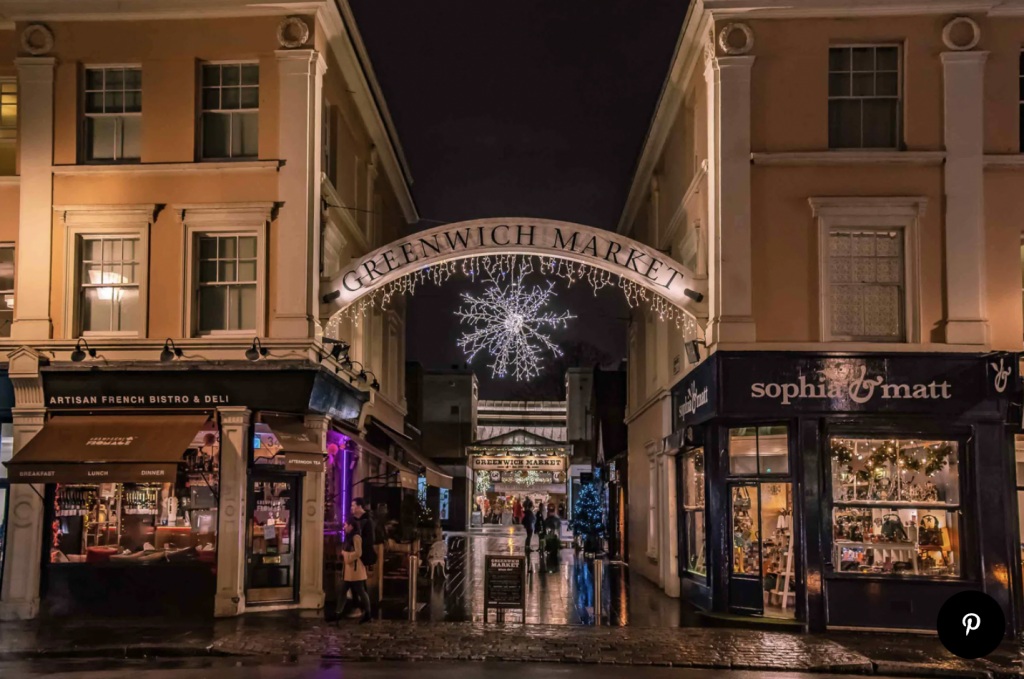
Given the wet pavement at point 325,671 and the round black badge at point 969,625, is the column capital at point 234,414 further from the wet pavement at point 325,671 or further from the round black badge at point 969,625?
the round black badge at point 969,625

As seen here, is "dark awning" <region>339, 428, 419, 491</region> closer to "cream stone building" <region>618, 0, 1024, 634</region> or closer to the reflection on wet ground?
the reflection on wet ground

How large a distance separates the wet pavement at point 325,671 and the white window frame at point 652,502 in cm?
1242

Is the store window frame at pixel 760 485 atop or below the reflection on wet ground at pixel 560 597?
atop

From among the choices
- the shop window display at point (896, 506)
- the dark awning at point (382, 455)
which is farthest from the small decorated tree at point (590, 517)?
the shop window display at point (896, 506)

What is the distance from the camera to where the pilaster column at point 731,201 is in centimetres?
1812

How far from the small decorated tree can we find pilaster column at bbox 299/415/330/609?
1813 cm

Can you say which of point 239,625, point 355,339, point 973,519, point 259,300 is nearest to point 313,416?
point 259,300

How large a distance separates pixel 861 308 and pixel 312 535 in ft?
34.0

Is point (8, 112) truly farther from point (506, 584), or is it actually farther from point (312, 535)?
point (506, 584)

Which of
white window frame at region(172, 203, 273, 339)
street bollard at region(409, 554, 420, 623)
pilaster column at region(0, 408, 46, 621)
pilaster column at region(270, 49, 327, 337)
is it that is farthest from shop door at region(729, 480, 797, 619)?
pilaster column at region(0, 408, 46, 621)

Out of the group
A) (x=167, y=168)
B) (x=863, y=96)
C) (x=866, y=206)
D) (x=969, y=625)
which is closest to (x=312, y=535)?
(x=167, y=168)

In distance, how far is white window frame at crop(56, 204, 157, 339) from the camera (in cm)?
1905

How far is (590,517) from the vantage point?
3888 cm

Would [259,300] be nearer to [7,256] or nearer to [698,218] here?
[7,256]
